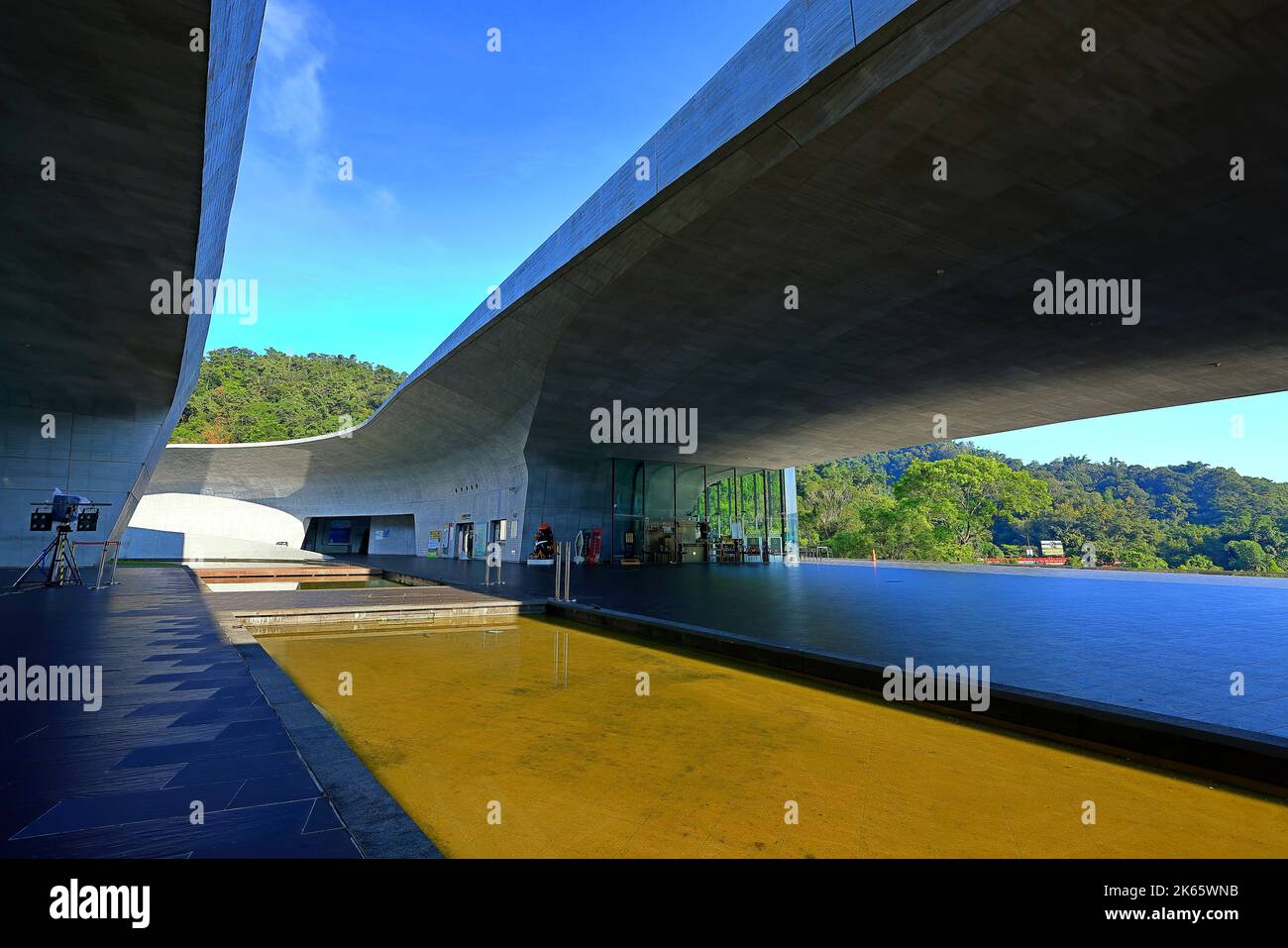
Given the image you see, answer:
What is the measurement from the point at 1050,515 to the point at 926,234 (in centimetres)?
5402

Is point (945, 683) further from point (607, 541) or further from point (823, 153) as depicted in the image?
point (607, 541)

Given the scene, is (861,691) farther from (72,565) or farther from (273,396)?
(273,396)

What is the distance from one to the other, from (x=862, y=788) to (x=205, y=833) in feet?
9.85

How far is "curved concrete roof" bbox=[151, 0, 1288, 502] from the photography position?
664cm

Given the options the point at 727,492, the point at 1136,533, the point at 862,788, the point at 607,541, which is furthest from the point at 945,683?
the point at 1136,533

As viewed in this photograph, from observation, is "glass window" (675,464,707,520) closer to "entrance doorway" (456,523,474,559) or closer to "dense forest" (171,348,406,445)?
"entrance doorway" (456,523,474,559)

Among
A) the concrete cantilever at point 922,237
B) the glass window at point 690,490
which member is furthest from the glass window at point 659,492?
the concrete cantilever at point 922,237

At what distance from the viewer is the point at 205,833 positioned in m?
2.11

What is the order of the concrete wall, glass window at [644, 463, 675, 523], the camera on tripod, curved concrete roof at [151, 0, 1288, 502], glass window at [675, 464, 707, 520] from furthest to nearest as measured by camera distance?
the concrete wall → glass window at [675, 464, 707, 520] → glass window at [644, 463, 675, 523] → the camera on tripod → curved concrete roof at [151, 0, 1288, 502]

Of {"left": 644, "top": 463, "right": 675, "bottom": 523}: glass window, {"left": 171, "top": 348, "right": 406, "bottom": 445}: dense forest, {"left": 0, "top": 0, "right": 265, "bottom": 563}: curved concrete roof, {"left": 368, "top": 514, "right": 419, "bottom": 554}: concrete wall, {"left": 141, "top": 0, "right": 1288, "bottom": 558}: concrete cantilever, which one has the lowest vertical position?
{"left": 368, "top": 514, "right": 419, "bottom": 554}: concrete wall

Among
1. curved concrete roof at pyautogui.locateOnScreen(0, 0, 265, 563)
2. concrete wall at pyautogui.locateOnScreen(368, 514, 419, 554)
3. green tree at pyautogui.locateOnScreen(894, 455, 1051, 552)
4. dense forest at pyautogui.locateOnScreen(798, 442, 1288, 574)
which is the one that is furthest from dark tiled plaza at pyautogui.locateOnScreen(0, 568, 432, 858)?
green tree at pyautogui.locateOnScreen(894, 455, 1051, 552)

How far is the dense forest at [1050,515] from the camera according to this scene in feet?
139

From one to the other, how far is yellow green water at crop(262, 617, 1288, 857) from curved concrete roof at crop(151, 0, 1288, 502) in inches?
Result: 272

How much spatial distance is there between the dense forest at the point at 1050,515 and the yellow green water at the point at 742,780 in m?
43.0
